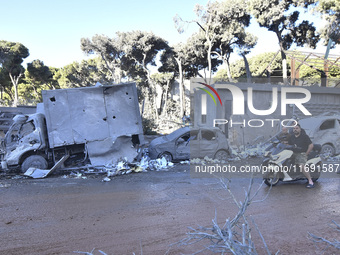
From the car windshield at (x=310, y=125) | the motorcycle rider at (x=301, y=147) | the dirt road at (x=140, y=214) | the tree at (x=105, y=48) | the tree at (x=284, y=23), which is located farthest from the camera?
the tree at (x=105, y=48)

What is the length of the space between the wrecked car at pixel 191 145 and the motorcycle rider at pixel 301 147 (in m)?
3.81

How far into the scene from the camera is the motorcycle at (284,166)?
646cm

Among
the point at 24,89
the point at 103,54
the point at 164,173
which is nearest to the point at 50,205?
the point at 164,173

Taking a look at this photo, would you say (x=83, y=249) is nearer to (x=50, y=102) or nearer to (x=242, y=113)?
(x=50, y=102)

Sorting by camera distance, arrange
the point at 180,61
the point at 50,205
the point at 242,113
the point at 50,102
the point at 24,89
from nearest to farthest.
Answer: the point at 50,205, the point at 50,102, the point at 242,113, the point at 180,61, the point at 24,89

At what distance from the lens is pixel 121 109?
29.9ft

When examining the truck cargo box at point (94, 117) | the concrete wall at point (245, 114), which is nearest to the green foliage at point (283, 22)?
the concrete wall at point (245, 114)

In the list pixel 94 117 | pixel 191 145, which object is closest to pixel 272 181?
pixel 191 145

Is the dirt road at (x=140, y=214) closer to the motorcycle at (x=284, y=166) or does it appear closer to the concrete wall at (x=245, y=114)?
the motorcycle at (x=284, y=166)

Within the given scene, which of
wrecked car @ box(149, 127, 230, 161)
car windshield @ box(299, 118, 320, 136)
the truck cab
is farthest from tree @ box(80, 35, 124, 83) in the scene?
car windshield @ box(299, 118, 320, 136)

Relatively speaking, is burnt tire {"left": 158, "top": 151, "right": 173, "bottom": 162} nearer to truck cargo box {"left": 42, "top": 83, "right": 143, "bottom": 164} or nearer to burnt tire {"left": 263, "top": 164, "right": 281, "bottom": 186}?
truck cargo box {"left": 42, "top": 83, "right": 143, "bottom": 164}

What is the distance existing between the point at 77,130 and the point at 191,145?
4.43 m

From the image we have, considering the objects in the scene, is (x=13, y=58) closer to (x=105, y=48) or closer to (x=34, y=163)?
(x=105, y=48)

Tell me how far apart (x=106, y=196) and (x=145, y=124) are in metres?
12.2
